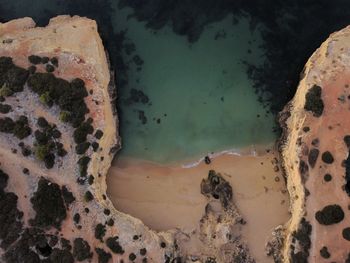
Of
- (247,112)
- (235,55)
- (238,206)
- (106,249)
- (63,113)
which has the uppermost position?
(235,55)

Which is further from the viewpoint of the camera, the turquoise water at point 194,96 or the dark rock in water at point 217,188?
the turquoise water at point 194,96

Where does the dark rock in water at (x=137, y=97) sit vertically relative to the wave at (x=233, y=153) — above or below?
above

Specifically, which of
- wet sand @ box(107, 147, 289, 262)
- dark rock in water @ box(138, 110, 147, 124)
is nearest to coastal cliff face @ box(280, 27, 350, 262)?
wet sand @ box(107, 147, 289, 262)

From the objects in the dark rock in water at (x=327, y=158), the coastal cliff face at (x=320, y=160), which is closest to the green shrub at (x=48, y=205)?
the coastal cliff face at (x=320, y=160)

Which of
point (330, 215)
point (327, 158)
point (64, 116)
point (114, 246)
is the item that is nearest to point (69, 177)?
point (64, 116)

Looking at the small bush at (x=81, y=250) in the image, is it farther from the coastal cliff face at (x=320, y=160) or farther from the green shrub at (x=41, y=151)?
the coastal cliff face at (x=320, y=160)

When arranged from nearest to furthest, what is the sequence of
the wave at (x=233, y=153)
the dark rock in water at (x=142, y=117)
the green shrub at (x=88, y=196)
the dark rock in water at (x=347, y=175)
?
the dark rock in water at (x=347, y=175) → the green shrub at (x=88, y=196) → the wave at (x=233, y=153) → the dark rock in water at (x=142, y=117)

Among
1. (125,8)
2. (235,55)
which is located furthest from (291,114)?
(125,8)

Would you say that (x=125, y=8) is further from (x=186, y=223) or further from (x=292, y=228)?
(x=292, y=228)
